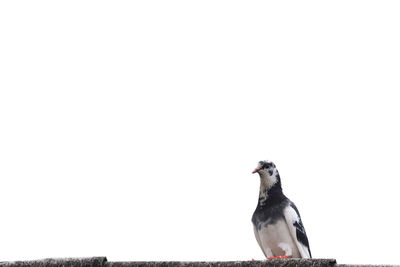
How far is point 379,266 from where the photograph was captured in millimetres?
4090

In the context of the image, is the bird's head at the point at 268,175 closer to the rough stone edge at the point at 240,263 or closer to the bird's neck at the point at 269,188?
the bird's neck at the point at 269,188

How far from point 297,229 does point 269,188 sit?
0.60 meters

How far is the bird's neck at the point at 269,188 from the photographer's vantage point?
6.82 m

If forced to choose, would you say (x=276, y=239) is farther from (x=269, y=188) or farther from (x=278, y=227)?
(x=269, y=188)

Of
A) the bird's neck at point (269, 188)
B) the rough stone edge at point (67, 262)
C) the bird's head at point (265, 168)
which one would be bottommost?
the rough stone edge at point (67, 262)

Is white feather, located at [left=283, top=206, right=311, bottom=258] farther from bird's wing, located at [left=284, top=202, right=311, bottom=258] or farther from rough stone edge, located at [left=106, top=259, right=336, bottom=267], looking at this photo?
rough stone edge, located at [left=106, top=259, right=336, bottom=267]

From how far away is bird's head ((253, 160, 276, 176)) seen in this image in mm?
6941

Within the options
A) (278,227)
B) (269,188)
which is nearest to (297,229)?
(278,227)

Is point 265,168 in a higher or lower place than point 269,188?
higher

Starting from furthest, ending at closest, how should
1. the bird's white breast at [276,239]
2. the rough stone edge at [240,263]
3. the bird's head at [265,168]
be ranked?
the bird's head at [265,168] < the bird's white breast at [276,239] < the rough stone edge at [240,263]

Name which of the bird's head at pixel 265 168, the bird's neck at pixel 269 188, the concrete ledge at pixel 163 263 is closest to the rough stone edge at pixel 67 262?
the concrete ledge at pixel 163 263

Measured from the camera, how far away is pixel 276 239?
658cm

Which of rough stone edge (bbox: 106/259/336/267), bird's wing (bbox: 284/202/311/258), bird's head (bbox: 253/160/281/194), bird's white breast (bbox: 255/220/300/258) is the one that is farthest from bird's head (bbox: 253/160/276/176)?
rough stone edge (bbox: 106/259/336/267)

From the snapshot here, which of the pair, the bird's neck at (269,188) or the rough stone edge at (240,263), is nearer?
the rough stone edge at (240,263)
